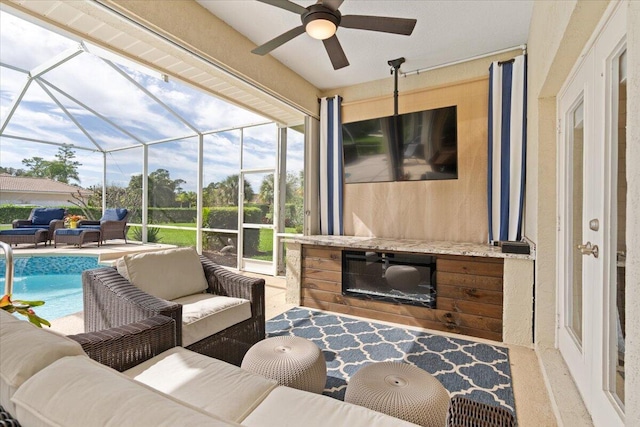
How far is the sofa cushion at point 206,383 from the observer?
114 centimetres

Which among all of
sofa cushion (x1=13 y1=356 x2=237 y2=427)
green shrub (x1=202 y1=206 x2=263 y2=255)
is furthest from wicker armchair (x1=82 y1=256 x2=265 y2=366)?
green shrub (x1=202 y1=206 x2=263 y2=255)

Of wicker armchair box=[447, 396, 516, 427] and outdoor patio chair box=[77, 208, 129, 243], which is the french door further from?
outdoor patio chair box=[77, 208, 129, 243]

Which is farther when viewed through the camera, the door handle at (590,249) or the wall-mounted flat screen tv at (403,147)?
the wall-mounted flat screen tv at (403,147)

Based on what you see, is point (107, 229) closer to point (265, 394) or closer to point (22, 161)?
point (22, 161)

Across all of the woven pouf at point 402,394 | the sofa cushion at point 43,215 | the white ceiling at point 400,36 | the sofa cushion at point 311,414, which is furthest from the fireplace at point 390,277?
the sofa cushion at point 43,215

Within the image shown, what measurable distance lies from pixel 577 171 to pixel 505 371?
154 cm

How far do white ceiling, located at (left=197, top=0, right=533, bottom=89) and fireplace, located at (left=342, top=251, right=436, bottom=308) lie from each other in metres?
2.31

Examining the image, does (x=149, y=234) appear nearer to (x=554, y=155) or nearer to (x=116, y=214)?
(x=116, y=214)

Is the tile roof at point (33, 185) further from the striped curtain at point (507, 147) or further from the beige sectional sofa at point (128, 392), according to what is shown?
the striped curtain at point (507, 147)

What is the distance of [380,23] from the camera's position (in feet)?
6.94

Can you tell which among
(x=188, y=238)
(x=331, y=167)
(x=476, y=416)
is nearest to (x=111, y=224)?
(x=188, y=238)

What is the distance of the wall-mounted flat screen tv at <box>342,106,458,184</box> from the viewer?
3553mm

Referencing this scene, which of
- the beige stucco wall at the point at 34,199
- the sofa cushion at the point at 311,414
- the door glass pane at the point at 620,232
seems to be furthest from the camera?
the beige stucco wall at the point at 34,199

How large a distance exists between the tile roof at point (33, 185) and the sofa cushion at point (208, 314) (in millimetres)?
8462
